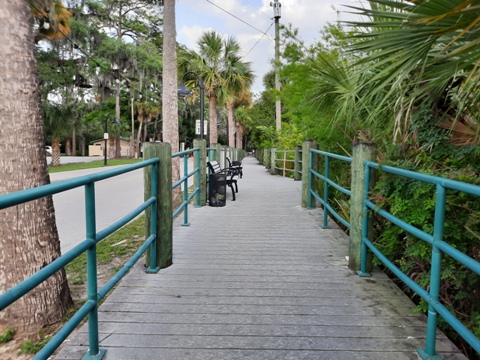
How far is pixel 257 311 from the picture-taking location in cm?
301

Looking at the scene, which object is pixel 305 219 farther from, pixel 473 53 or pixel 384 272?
pixel 473 53

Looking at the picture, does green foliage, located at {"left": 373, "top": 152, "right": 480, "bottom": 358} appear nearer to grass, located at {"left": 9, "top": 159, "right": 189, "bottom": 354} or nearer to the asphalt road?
grass, located at {"left": 9, "top": 159, "right": 189, "bottom": 354}

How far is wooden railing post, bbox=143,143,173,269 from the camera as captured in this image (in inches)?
144

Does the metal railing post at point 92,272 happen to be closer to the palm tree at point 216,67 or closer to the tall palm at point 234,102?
the palm tree at point 216,67

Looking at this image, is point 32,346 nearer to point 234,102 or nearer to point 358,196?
point 358,196

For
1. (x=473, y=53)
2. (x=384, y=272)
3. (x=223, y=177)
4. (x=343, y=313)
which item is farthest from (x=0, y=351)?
(x=223, y=177)

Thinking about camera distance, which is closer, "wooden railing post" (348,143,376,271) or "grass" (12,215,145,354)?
"grass" (12,215,145,354)

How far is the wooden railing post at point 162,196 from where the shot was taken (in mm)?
3650

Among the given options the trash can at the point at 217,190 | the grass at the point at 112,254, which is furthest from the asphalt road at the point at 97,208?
the trash can at the point at 217,190

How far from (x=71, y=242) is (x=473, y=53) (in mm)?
6250

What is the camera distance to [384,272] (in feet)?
13.0

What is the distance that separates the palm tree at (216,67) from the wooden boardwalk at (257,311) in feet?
52.7

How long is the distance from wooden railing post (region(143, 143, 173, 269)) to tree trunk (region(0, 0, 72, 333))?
1.01m

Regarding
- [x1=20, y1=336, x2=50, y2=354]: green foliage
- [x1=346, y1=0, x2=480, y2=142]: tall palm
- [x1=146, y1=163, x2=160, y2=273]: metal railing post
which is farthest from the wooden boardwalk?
[x1=346, y1=0, x2=480, y2=142]: tall palm
